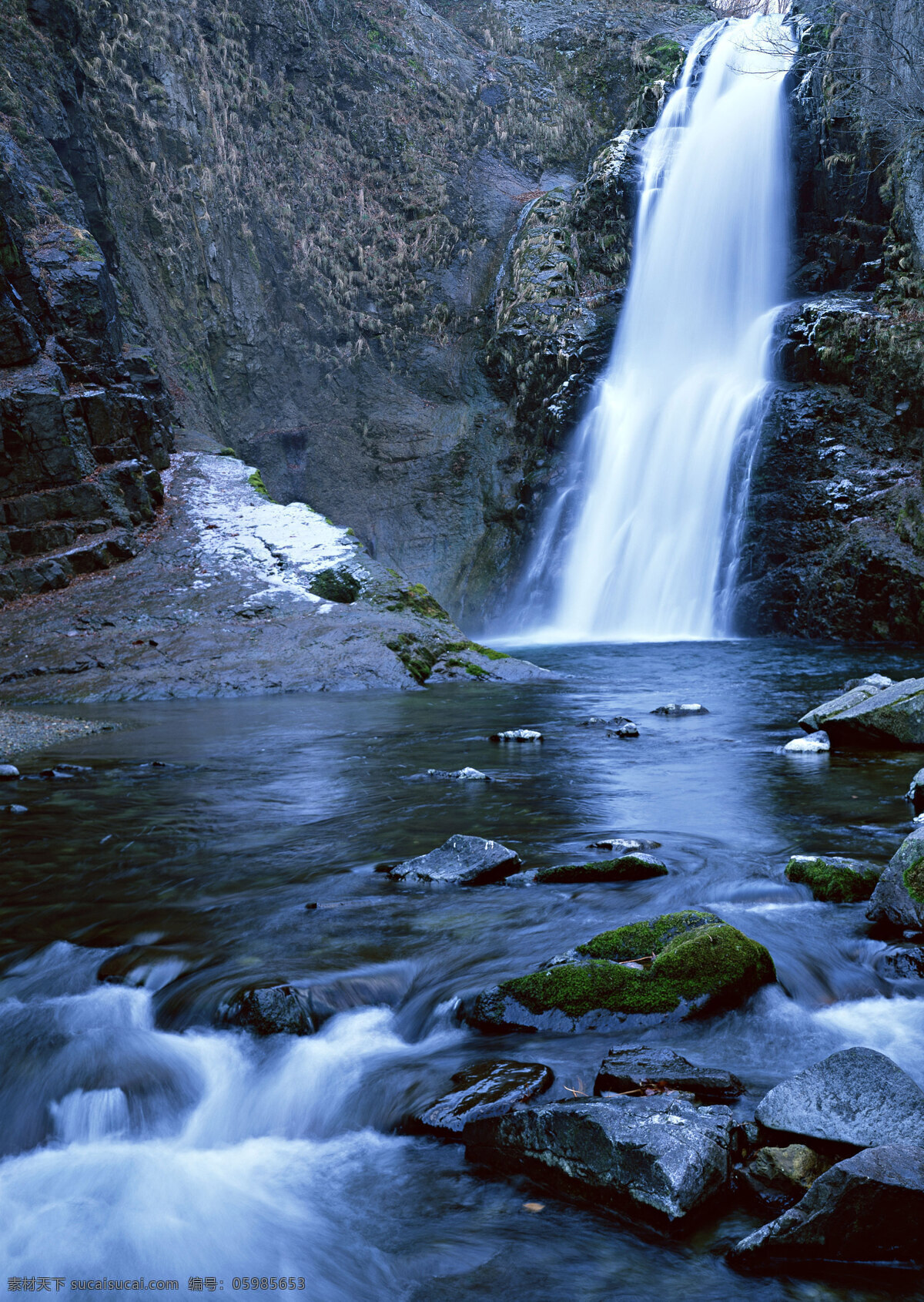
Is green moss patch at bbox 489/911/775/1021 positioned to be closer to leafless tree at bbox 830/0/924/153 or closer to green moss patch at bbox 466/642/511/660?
green moss patch at bbox 466/642/511/660

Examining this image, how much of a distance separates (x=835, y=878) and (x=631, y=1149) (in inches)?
109

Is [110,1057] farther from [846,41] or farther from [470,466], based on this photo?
[846,41]

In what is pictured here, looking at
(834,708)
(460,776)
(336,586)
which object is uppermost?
(336,586)

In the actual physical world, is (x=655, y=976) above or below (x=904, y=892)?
below

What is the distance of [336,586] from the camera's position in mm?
16703

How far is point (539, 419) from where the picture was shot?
29.4 metres

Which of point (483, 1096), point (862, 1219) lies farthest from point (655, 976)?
point (862, 1219)

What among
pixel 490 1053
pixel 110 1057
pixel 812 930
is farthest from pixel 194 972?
pixel 812 930

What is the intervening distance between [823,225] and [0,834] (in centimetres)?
2844

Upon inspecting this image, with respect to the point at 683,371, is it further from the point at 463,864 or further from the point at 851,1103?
the point at 851,1103

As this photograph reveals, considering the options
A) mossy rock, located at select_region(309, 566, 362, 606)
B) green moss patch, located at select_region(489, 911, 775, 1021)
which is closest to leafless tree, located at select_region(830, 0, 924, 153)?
mossy rock, located at select_region(309, 566, 362, 606)

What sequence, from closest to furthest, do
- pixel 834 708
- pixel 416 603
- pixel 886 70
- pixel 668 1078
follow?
pixel 668 1078 → pixel 834 708 → pixel 416 603 → pixel 886 70

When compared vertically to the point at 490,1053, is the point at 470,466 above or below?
above

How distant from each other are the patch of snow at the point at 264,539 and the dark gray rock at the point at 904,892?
12.8m
